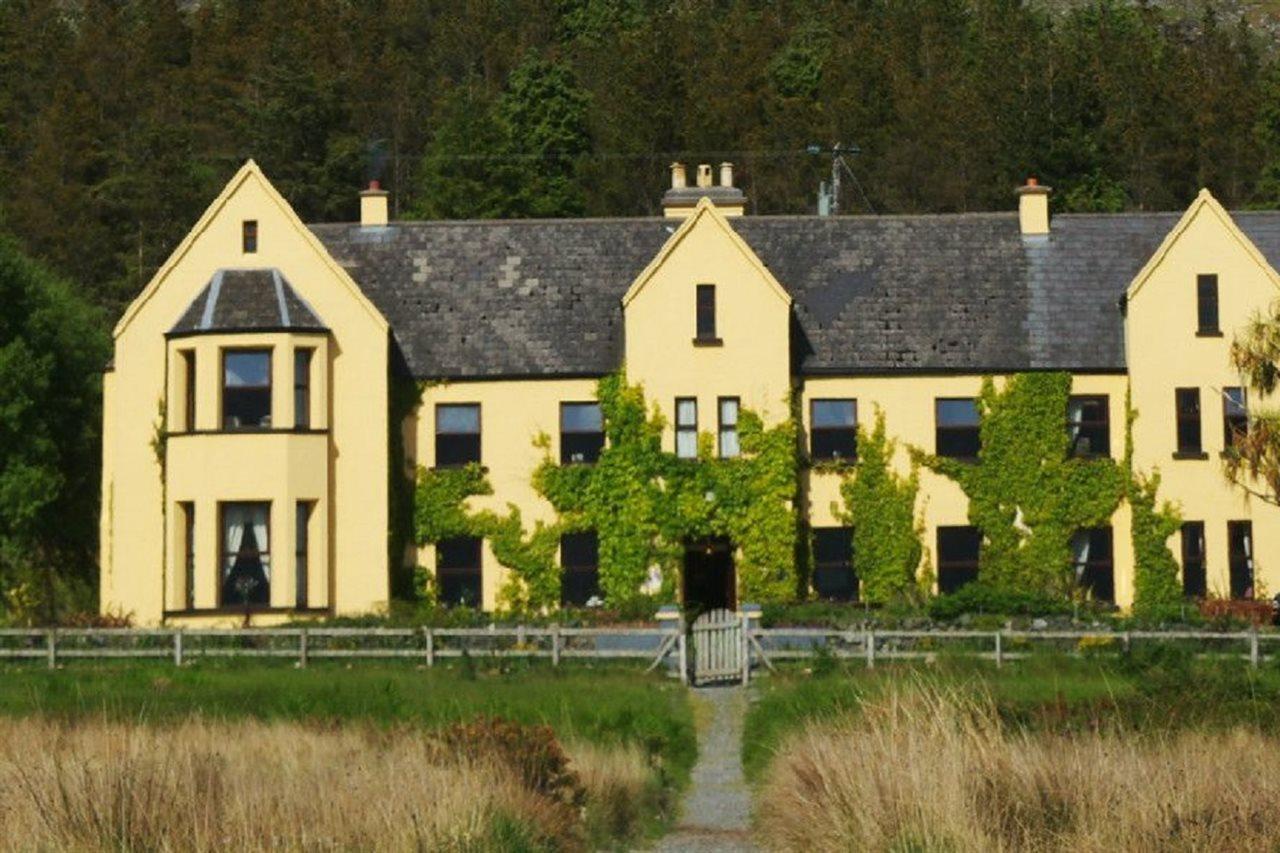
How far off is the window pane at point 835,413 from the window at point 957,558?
9.38 feet

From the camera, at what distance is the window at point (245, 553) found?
46.4 m

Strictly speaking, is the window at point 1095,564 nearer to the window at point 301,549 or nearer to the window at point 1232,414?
the window at point 1232,414

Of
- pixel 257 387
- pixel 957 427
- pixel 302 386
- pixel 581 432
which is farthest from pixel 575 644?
pixel 957 427

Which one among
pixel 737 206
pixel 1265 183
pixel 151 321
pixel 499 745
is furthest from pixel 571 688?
pixel 1265 183

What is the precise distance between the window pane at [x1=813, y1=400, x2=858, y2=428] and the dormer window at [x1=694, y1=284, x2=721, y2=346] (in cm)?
278

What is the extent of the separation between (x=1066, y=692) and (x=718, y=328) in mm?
16958

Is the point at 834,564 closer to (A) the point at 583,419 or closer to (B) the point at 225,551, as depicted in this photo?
(A) the point at 583,419

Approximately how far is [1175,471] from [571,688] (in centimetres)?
1750

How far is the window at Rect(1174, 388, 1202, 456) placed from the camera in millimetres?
48719

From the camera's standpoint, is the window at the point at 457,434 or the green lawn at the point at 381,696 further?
the window at the point at 457,434

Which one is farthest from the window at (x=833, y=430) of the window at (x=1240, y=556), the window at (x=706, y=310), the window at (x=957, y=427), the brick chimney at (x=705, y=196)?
the window at (x=1240, y=556)

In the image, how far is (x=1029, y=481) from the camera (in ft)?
159

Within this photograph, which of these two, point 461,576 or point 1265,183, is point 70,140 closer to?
point 1265,183

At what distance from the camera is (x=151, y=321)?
→ 48469 mm
